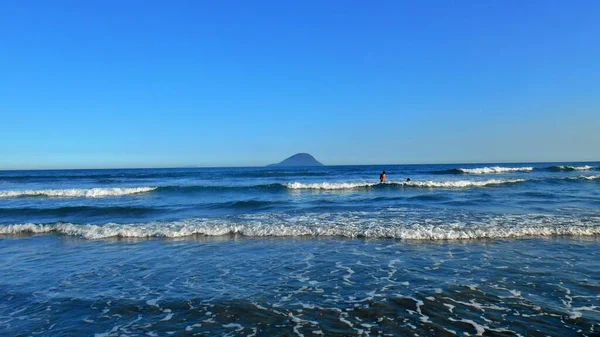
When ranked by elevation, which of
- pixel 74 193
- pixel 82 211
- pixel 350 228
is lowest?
pixel 82 211

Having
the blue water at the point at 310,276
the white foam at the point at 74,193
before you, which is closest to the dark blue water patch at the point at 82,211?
the blue water at the point at 310,276

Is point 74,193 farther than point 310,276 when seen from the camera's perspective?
Yes

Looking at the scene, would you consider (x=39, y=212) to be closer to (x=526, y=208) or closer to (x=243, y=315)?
(x=243, y=315)

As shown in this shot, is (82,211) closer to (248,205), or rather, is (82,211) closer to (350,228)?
(248,205)

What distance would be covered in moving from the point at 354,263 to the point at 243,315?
3.65m

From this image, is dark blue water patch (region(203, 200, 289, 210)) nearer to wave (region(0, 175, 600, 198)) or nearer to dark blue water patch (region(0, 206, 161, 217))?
dark blue water patch (region(0, 206, 161, 217))

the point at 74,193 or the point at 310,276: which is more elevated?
the point at 74,193

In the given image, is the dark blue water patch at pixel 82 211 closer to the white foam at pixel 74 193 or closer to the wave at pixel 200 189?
the white foam at pixel 74 193

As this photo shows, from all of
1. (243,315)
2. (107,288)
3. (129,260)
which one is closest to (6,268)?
(129,260)

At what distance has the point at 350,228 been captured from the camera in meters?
13.2

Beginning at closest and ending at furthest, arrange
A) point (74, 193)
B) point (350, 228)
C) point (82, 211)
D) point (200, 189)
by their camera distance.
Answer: point (350, 228) → point (82, 211) → point (74, 193) → point (200, 189)

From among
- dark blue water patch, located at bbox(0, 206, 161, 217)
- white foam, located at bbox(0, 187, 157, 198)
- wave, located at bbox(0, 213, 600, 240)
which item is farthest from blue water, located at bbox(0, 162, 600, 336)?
white foam, located at bbox(0, 187, 157, 198)

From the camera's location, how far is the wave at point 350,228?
12.0 metres

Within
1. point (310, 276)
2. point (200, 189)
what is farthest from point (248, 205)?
point (310, 276)
